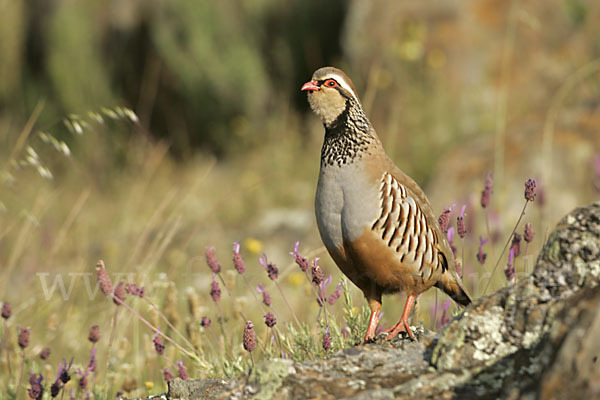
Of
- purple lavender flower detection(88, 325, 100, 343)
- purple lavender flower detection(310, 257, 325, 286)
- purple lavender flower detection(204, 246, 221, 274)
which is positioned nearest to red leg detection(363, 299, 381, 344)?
purple lavender flower detection(310, 257, 325, 286)

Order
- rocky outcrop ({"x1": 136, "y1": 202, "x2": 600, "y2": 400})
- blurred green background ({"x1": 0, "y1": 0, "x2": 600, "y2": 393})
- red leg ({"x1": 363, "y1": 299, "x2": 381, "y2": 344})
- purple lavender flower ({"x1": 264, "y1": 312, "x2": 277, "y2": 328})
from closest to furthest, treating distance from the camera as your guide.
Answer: rocky outcrop ({"x1": 136, "y1": 202, "x2": 600, "y2": 400}) → purple lavender flower ({"x1": 264, "y1": 312, "x2": 277, "y2": 328}) → red leg ({"x1": 363, "y1": 299, "x2": 381, "y2": 344}) → blurred green background ({"x1": 0, "y1": 0, "x2": 600, "y2": 393})

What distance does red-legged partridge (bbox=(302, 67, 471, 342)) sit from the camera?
2988 millimetres

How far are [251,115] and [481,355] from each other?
944 cm

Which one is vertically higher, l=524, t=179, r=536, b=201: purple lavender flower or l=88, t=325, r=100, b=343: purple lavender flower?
l=524, t=179, r=536, b=201: purple lavender flower

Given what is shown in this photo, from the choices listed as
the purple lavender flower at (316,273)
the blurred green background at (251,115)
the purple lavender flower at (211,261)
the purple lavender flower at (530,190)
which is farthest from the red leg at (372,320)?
the blurred green background at (251,115)

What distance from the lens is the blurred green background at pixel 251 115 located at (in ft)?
20.3

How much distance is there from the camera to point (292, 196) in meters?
9.54

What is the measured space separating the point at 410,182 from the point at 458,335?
125 cm

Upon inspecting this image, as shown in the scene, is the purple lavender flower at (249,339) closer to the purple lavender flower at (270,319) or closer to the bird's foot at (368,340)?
the purple lavender flower at (270,319)

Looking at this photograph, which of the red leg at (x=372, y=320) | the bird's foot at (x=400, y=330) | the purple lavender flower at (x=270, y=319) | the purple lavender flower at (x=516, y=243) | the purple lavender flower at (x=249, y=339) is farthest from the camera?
the purple lavender flower at (x=516, y=243)

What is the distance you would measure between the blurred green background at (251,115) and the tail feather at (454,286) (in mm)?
858

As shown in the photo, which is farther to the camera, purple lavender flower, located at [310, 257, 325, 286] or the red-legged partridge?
the red-legged partridge

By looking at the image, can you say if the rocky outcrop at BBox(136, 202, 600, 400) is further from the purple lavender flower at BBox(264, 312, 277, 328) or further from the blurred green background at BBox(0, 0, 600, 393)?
the blurred green background at BBox(0, 0, 600, 393)

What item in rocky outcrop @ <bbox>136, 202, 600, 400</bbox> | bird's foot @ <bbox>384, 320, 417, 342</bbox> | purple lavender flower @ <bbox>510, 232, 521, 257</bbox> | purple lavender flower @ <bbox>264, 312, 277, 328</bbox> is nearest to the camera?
rocky outcrop @ <bbox>136, 202, 600, 400</bbox>
